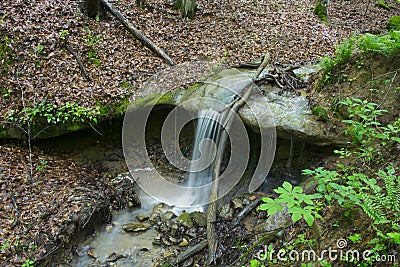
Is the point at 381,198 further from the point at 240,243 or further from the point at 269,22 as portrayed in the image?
the point at 269,22

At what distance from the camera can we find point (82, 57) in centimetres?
784

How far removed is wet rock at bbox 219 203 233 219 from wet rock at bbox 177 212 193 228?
2.24ft

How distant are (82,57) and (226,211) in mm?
5340

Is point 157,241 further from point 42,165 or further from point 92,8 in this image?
point 92,8

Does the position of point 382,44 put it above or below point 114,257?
above

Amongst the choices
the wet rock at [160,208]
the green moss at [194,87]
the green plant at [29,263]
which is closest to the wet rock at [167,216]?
the wet rock at [160,208]

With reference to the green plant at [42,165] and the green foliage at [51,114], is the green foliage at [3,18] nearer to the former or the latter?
the green foliage at [51,114]

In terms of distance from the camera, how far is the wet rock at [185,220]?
6098mm

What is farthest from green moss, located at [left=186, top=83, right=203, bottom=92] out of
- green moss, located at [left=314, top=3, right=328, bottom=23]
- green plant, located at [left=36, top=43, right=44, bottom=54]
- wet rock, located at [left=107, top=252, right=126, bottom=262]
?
green moss, located at [left=314, top=3, right=328, bottom=23]

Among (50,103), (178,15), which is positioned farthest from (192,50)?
(50,103)

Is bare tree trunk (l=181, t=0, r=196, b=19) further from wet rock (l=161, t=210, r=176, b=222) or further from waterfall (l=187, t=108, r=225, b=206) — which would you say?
wet rock (l=161, t=210, r=176, b=222)

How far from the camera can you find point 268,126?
238 inches

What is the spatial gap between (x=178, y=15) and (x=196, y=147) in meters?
5.25

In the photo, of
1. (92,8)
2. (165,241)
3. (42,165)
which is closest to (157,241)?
(165,241)
